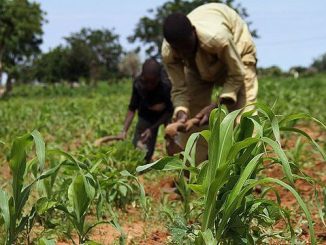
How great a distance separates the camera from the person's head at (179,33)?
3.52 metres

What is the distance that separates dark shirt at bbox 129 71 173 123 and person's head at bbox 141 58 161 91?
0.18 meters

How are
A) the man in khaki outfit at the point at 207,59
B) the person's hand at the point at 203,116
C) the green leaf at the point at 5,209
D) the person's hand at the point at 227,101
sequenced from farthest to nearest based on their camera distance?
the person's hand at the point at 227,101 → the person's hand at the point at 203,116 → the man in khaki outfit at the point at 207,59 → the green leaf at the point at 5,209

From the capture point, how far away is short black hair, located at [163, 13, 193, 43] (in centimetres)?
351

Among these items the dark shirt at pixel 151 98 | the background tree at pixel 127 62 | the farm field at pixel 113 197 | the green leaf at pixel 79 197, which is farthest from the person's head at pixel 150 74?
the background tree at pixel 127 62

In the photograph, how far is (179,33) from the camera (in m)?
3.53

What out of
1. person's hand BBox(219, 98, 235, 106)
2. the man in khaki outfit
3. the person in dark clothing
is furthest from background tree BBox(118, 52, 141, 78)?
person's hand BBox(219, 98, 235, 106)

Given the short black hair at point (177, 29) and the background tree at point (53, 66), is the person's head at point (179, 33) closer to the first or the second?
the short black hair at point (177, 29)

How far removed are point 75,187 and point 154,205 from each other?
1546 mm

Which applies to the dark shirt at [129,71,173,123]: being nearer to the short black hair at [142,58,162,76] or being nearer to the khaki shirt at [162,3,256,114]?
the short black hair at [142,58,162,76]

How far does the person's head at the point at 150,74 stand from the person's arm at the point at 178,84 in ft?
1.36

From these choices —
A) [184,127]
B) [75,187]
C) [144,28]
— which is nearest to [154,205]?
[184,127]

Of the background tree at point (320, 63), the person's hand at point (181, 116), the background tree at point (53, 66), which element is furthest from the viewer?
the background tree at point (320, 63)

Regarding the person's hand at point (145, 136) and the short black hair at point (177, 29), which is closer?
the short black hair at point (177, 29)

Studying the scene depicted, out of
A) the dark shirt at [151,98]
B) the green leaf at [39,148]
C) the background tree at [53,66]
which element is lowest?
the background tree at [53,66]
